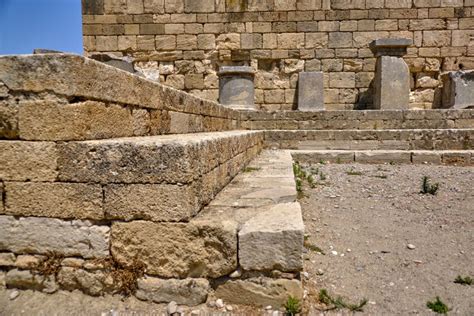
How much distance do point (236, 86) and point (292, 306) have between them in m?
7.76

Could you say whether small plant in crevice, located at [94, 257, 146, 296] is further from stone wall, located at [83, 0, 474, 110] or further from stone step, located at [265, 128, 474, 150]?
stone wall, located at [83, 0, 474, 110]

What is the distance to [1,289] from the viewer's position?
228 centimetres

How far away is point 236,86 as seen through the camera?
9242 mm

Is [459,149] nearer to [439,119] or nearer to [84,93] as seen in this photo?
[439,119]

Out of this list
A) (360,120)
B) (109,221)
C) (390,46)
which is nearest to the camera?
(109,221)

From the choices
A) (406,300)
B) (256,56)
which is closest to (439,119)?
(256,56)

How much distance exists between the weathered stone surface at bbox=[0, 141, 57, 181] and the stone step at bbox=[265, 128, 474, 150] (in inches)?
236

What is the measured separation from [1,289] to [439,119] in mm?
8588

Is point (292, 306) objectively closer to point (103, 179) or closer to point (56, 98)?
A: point (103, 179)

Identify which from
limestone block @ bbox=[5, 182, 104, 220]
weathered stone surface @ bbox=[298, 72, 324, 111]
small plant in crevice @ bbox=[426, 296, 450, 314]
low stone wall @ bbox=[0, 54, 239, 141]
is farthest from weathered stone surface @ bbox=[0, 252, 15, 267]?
weathered stone surface @ bbox=[298, 72, 324, 111]

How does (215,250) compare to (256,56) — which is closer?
(215,250)

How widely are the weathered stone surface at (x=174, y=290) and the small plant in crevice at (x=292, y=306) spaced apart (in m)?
0.48

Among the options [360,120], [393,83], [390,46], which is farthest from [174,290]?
[390,46]

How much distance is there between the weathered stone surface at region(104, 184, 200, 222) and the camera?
6.92ft
